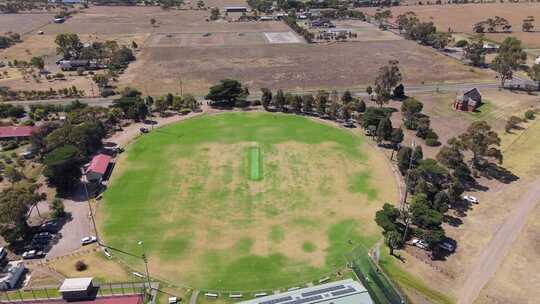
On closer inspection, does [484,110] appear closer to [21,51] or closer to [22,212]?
[22,212]

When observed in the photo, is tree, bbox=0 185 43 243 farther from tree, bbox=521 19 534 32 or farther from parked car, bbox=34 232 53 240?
tree, bbox=521 19 534 32

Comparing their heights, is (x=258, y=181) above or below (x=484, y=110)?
below

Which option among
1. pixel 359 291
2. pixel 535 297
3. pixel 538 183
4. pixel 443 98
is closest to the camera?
pixel 359 291

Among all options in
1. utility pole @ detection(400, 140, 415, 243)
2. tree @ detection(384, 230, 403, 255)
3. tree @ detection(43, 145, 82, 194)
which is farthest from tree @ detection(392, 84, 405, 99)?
tree @ detection(43, 145, 82, 194)

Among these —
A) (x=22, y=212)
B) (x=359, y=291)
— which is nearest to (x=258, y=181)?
(x=359, y=291)

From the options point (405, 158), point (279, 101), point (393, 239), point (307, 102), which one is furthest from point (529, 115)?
point (393, 239)

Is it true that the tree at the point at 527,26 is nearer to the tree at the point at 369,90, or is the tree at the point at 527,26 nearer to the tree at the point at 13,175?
the tree at the point at 369,90

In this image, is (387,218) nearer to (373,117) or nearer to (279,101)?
(373,117)
